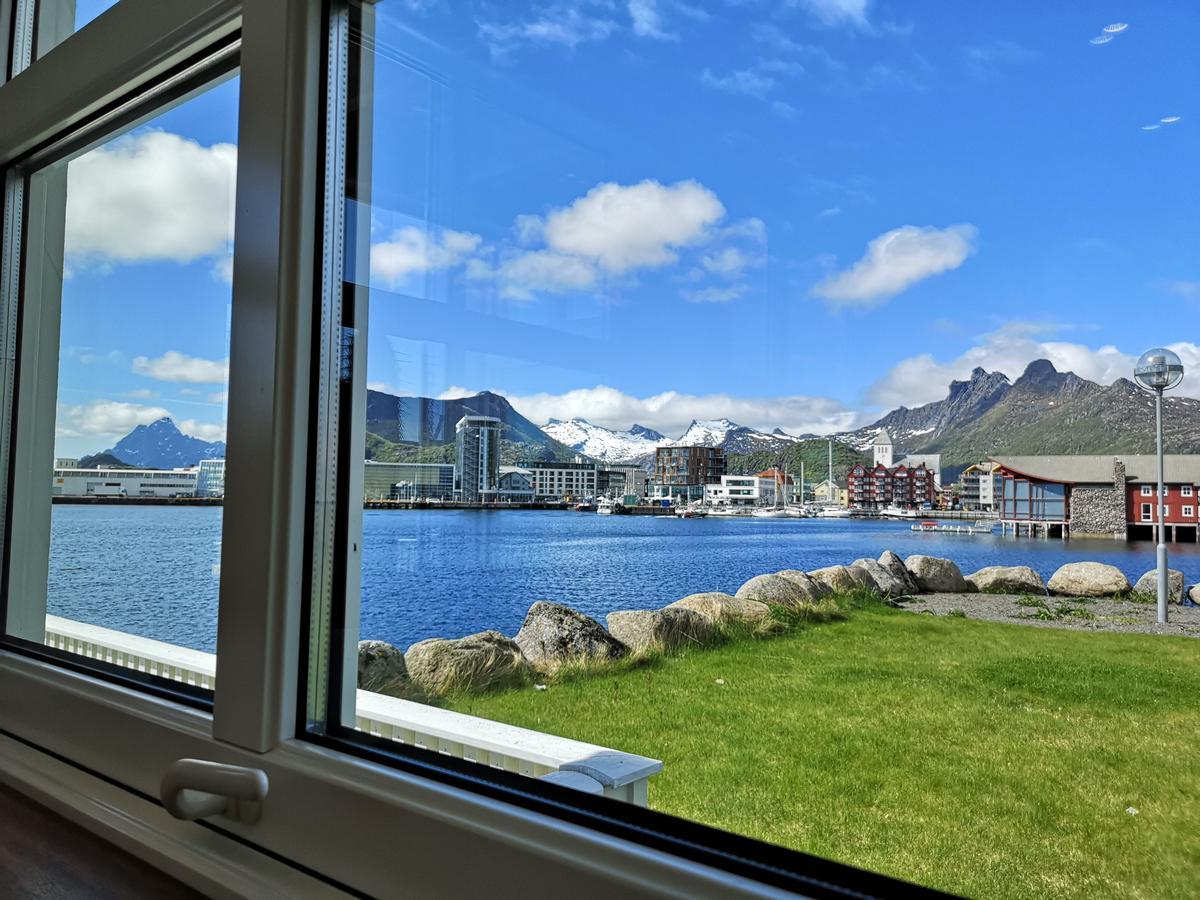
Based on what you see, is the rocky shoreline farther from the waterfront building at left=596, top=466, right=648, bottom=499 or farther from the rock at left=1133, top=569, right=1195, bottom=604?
the waterfront building at left=596, top=466, right=648, bottom=499

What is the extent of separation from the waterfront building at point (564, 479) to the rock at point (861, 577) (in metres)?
0.40

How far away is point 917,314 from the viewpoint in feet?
2.93

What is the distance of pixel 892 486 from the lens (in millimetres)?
1004

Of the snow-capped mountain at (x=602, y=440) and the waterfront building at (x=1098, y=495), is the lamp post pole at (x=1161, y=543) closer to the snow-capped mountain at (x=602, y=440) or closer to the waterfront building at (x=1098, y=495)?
the waterfront building at (x=1098, y=495)

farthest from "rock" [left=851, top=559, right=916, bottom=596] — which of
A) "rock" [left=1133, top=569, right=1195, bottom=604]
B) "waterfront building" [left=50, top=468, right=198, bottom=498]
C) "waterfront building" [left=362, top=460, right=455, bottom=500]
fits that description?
"waterfront building" [left=50, top=468, right=198, bottom=498]

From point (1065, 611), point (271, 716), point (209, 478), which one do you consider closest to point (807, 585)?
point (1065, 611)

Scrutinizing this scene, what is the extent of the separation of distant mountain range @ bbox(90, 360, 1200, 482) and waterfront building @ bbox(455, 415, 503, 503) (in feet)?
0.04

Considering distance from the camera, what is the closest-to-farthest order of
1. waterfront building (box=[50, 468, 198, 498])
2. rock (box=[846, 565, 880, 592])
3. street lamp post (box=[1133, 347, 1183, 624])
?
street lamp post (box=[1133, 347, 1183, 624]) → rock (box=[846, 565, 880, 592]) → waterfront building (box=[50, 468, 198, 498])

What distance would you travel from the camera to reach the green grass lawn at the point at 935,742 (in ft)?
2.35

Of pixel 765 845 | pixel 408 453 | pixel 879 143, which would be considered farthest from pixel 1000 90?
pixel 408 453

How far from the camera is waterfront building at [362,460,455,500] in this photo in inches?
43.9

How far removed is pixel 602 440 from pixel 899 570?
46 centimetres

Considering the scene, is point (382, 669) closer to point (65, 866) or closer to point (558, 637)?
point (558, 637)

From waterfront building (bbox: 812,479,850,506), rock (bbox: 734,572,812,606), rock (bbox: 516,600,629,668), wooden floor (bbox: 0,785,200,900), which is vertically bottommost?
wooden floor (bbox: 0,785,200,900)
